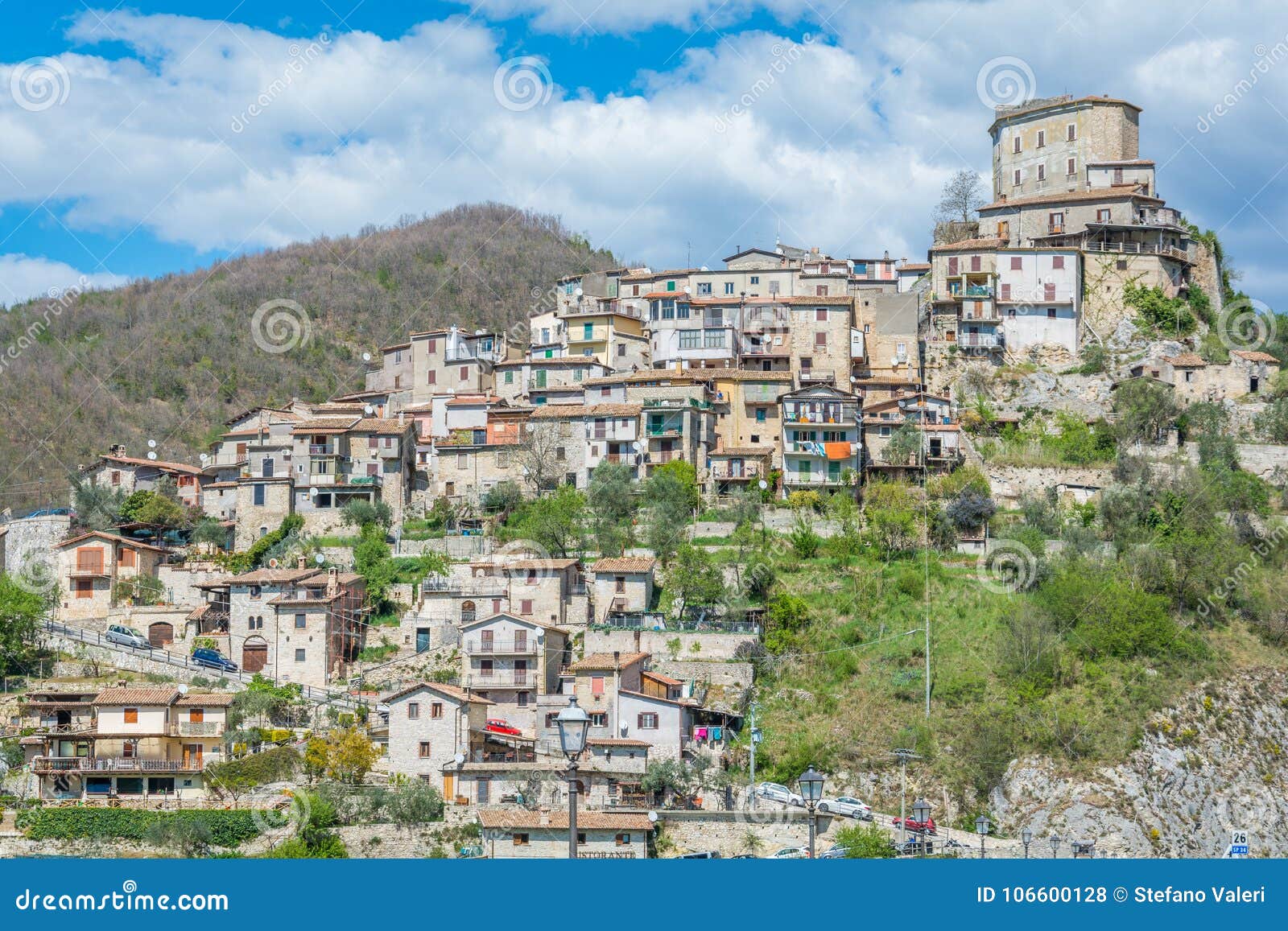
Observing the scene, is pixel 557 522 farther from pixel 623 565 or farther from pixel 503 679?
pixel 503 679

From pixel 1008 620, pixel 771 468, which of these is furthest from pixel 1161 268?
pixel 1008 620

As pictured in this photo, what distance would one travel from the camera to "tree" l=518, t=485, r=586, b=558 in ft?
197

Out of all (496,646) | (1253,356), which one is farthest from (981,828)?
(1253,356)

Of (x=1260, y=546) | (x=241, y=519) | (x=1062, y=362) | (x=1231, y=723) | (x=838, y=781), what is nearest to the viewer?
(x=838, y=781)

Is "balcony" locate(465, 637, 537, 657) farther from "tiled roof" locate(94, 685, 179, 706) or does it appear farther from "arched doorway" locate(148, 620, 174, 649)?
"arched doorway" locate(148, 620, 174, 649)

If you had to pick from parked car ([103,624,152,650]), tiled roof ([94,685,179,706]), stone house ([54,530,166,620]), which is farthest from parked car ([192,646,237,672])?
stone house ([54,530,166,620])

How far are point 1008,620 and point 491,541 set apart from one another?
64.4 ft

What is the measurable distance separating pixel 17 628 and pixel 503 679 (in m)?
17.1

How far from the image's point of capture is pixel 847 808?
152 feet

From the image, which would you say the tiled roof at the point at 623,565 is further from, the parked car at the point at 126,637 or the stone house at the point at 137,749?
the parked car at the point at 126,637

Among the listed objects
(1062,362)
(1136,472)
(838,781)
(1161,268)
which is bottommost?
(838,781)

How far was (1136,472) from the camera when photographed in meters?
65.7

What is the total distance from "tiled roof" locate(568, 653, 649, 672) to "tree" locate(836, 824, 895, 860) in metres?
9.13

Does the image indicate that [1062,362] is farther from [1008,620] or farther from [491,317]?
[491,317]
